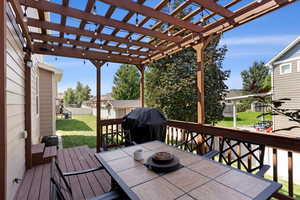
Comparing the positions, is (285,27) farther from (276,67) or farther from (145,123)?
(145,123)

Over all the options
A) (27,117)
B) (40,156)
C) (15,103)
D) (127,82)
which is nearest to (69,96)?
(127,82)

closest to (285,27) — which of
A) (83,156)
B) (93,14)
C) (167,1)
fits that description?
(167,1)

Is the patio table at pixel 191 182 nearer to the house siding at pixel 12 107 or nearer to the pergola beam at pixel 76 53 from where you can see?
the house siding at pixel 12 107

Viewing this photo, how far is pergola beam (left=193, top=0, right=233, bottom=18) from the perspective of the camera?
229 cm

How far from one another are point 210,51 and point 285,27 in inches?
224

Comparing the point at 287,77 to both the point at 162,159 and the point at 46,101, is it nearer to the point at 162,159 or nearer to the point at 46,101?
the point at 162,159

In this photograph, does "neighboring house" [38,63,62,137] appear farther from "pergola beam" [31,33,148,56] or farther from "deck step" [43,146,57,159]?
"pergola beam" [31,33,148,56]

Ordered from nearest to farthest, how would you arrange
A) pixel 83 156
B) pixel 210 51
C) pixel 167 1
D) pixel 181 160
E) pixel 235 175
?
pixel 235 175, pixel 181 160, pixel 167 1, pixel 83 156, pixel 210 51

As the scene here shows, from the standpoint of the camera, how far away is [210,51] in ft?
25.2

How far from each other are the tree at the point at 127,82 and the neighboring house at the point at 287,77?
15.9 meters

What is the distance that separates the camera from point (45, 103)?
6.54 m

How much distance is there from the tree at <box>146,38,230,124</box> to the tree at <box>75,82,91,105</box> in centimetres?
3710

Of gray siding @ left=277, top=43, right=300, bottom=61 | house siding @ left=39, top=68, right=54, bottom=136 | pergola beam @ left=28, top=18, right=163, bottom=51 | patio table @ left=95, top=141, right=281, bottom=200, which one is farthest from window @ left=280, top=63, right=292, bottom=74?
house siding @ left=39, top=68, right=54, bottom=136

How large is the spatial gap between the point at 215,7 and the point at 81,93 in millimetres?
42863
